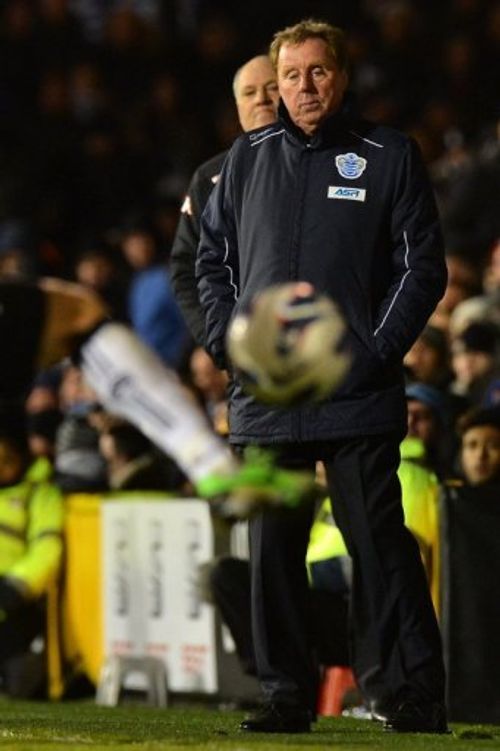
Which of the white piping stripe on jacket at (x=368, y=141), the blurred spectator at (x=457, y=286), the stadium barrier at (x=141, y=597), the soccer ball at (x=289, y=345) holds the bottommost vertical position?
the stadium barrier at (x=141, y=597)

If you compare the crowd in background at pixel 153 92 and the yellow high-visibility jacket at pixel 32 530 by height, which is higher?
the crowd in background at pixel 153 92

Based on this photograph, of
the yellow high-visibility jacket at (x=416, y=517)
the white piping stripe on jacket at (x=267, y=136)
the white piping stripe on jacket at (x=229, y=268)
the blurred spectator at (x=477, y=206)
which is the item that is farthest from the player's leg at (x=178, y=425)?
the blurred spectator at (x=477, y=206)

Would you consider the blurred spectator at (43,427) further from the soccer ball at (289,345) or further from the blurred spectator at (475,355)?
the soccer ball at (289,345)

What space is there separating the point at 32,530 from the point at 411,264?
15.0 feet

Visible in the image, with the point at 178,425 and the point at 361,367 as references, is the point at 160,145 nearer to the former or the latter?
the point at 361,367

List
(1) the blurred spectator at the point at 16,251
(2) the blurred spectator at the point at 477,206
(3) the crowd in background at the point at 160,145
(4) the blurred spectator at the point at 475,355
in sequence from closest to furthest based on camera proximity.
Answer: (4) the blurred spectator at the point at 475,355 → (3) the crowd in background at the point at 160,145 → (2) the blurred spectator at the point at 477,206 → (1) the blurred spectator at the point at 16,251

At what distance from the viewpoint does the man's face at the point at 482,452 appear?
8938mm

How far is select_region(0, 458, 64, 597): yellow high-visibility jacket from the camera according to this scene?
10.9 metres

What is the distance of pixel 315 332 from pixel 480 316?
15.1 feet

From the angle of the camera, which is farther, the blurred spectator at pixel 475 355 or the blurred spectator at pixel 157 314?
the blurred spectator at pixel 157 314

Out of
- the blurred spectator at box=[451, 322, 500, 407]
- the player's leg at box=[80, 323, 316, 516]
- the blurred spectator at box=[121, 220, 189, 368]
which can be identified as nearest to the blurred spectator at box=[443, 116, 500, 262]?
the blurred spectator at box=[121, 220, 189, 368]

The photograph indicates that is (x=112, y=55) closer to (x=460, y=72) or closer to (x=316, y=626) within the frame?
(x=460, y=72)

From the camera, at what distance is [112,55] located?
18.6 metres

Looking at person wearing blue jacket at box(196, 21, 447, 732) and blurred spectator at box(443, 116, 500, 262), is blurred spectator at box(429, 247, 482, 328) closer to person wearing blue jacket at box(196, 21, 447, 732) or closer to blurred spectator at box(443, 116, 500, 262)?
blurred spectator at box(443, 116, 500, 262)
